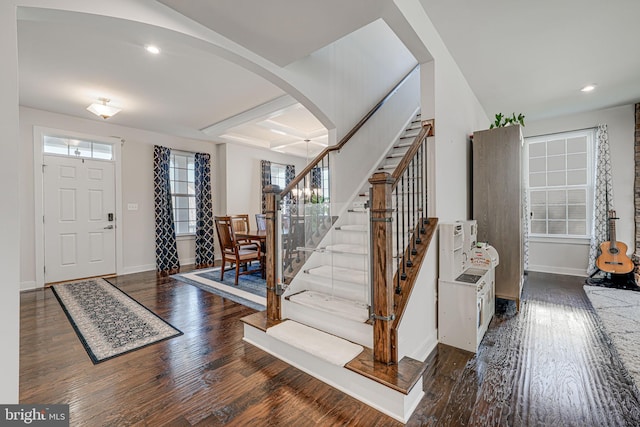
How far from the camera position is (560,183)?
4.95m

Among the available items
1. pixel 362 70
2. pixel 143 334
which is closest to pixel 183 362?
pixel 143 334

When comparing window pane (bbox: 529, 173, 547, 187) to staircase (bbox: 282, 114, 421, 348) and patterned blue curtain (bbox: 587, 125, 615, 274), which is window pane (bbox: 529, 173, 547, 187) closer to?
patterned blue curtain (bbox: 587, 125, 615, 274)

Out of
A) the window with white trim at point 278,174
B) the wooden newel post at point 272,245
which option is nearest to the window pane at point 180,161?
the window with white trim at point 278,174

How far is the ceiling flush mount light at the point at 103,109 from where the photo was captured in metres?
3.69

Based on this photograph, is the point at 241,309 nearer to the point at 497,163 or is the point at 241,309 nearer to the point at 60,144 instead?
the point at 497,163

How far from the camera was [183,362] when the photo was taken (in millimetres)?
2203

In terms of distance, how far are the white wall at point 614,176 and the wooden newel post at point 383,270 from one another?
481 centimetres

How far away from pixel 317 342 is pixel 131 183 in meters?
4.97

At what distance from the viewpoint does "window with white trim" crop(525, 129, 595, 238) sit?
4742 millimetres

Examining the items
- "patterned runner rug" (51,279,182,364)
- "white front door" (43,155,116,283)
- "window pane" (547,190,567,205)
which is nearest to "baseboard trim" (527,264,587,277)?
"window pane" (547,190,567,205)

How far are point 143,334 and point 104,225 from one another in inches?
128

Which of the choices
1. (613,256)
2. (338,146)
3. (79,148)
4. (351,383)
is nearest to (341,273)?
(351,383)

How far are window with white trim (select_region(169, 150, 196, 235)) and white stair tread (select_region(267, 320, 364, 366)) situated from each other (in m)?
4.48

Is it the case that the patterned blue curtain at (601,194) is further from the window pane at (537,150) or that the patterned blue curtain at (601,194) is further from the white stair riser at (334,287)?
the white stair riser at (334,287)
